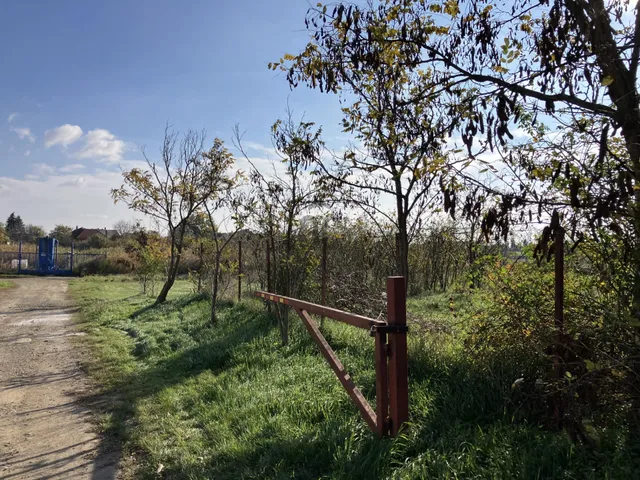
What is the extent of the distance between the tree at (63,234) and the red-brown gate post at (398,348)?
79783mm

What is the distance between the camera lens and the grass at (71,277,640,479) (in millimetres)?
2916

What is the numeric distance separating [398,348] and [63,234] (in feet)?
284

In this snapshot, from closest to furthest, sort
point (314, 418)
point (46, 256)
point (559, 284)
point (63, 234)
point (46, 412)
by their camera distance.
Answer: point (559, 284) → point (314, 418) → point (46, 412) → point (46, 256) → point (63, 234)

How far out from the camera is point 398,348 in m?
3.33

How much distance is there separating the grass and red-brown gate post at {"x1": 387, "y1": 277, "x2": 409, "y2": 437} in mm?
176

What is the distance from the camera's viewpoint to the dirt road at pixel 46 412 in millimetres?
4035

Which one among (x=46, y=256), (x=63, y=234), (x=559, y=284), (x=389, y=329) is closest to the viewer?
(x=389, y=329)

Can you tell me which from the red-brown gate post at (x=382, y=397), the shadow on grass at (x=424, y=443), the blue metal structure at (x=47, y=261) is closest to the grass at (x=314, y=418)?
the shadow on grass at (x=424, y=443)

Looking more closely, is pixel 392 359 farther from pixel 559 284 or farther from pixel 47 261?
pixel 47 261

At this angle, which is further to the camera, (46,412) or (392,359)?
(46,412)

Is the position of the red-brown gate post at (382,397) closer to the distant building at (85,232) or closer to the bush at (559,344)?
the bush at (559,344)

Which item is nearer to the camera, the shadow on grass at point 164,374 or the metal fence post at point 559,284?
the metal fence post at point 559,284

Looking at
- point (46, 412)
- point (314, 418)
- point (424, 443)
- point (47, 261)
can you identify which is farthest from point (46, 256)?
point (424, 443)

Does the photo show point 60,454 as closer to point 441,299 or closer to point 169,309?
point 169,309
